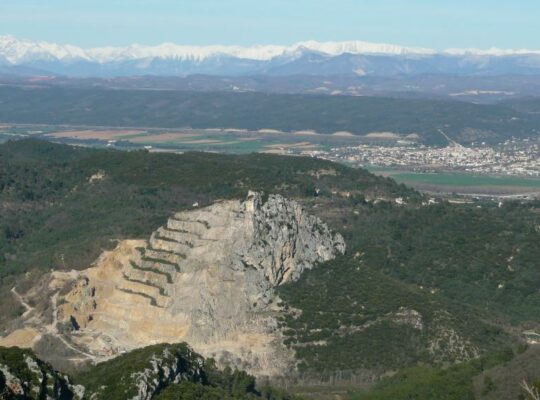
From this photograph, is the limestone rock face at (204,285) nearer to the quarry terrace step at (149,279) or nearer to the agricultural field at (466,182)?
the quarry terrace step at (149,279)

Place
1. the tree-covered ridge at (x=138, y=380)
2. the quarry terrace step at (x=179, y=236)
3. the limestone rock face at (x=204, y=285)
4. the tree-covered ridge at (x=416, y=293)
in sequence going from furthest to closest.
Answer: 1. the quarry terrace step at (x=179, y=236)
2. the limestone rock face at (x=204, y=285)
3. the tree-covered ridge at (x=416, y=293)
4. the tree-covered ridge at (x=138, y=380)

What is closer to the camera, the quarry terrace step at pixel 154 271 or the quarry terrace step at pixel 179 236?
the quarry terrace step at pixel 154 271

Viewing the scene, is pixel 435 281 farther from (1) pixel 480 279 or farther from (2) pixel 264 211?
(2) pixel 264 211

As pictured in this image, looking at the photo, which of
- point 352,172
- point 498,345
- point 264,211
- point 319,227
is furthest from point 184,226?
point 352,172

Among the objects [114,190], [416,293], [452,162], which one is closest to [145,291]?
[416,293]

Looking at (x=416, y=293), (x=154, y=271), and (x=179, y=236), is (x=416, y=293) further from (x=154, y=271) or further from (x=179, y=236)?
(x=154, y=271)

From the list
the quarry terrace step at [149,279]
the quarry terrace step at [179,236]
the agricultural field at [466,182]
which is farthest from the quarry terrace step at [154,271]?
the agricultural field at [466,182]

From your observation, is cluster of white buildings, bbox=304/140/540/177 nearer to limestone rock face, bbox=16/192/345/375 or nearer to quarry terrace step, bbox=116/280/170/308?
limestone rock face, bbox=16/192/345/375

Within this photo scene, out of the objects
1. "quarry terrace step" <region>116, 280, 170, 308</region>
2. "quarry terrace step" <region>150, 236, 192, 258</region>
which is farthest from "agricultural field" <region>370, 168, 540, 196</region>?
"quarry terrace step" <region>116, 280, 170, 308</region>
